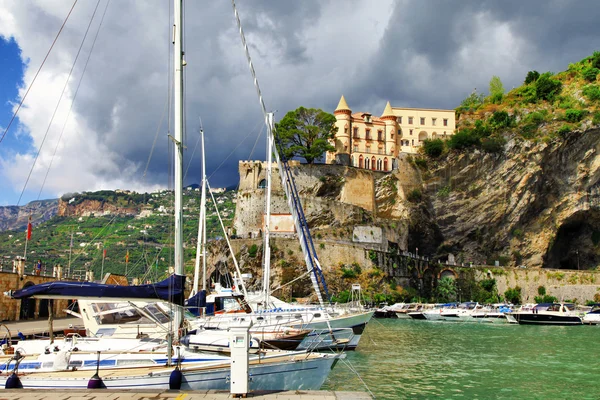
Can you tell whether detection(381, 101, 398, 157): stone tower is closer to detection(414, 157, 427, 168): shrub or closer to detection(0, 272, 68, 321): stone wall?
detection(414, 157, 427, 168): shrub

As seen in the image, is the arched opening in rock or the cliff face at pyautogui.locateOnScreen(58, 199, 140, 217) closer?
the arched opening in rock

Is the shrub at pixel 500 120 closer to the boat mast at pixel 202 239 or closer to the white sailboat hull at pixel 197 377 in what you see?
the boat mast at pixel 202 239

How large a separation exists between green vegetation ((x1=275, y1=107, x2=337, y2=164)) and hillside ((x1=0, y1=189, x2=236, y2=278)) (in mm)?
14749

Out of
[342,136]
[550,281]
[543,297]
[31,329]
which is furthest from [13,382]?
[342,136]

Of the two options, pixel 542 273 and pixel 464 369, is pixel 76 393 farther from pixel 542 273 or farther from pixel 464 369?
pixel 542 273

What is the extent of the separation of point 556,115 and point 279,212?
1485 inches

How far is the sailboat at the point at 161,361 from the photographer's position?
1248cm

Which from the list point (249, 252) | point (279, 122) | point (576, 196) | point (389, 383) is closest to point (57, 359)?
point (389, 383)

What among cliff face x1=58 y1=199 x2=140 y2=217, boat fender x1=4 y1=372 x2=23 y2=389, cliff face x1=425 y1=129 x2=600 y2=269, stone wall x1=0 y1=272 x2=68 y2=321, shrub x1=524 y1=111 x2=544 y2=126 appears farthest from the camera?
cliff face x1=58 y1=199 x2=140 y2=217

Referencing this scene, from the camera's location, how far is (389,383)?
57.5 feet

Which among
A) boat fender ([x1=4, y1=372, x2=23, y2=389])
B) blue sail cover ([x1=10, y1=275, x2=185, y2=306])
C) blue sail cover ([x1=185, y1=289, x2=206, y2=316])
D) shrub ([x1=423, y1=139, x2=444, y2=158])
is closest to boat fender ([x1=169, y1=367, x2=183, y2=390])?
blue sail cover ([x1=10, y1=275, x2=185, y2=306])

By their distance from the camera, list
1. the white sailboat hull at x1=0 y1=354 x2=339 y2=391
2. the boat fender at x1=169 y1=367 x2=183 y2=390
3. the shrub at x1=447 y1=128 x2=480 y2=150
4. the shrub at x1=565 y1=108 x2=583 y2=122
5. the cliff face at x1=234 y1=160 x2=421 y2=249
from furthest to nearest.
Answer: the shrub at x1=447 y1=128 x2=480 y2=150 < the shrub at x1=565 y1=108 x2=583 y2=122 < the cliff face at x1=234 y1=160 x2=421 y2=249 < the white sailboat hull at x1=0 y1=354 x2=339 y2=391 < the boat fender at x1=169 y1=367 x2=183 y2=390

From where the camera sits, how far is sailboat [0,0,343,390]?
1248 centimetres

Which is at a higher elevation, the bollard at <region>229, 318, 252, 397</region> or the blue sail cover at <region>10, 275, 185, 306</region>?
the blue sail cover at <region>10, 275, 185, 306</region>
